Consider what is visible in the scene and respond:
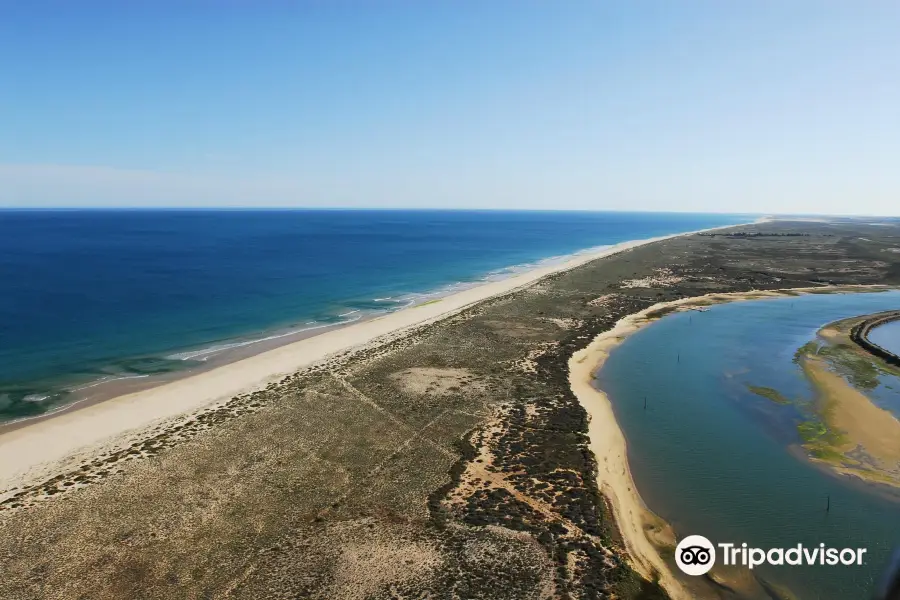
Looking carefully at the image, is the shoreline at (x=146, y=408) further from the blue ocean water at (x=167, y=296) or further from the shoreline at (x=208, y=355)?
the blue ocean water at (x=167, y=296)

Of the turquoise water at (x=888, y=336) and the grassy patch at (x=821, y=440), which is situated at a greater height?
the turquoise water at (x=888, y=336)

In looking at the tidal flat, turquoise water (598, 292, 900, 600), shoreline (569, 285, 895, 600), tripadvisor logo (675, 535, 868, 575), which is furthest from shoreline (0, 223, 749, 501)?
tripadvisor logo (675, 535, 868, 575)

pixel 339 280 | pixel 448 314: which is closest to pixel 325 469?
pixel 448 314

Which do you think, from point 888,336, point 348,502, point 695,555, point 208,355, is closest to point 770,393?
point 695,555

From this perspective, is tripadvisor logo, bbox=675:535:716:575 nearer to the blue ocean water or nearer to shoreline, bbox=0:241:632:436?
shoreline, bbox=0:241:632:436

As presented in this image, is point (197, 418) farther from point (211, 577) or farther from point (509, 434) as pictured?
point (509, 434)

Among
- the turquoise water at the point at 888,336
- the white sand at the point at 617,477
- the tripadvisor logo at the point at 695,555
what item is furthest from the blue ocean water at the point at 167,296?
the turquoise water at the point at 888,336
